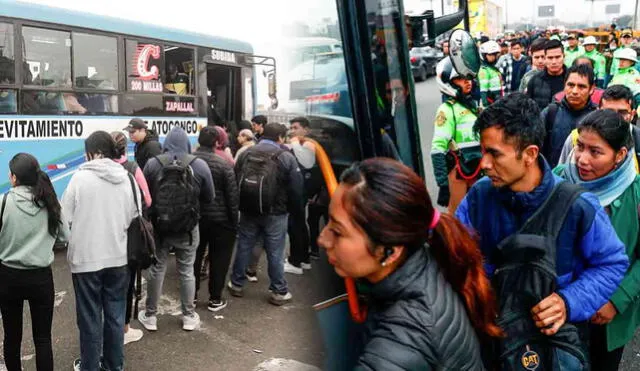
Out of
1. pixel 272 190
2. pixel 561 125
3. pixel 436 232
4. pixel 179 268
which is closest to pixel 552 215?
pixel 436 232

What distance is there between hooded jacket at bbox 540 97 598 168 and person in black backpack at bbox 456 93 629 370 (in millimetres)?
1907

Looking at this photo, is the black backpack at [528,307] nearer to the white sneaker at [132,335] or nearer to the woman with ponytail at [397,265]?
the woman with ponytail at [397,265]

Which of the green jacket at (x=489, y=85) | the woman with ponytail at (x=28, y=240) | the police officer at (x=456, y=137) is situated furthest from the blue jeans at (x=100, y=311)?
the green jacket at (x=489, y=85)

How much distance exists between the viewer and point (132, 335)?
162 inches

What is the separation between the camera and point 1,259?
3.06 m

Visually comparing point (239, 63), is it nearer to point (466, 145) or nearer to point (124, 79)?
point (124, 79)

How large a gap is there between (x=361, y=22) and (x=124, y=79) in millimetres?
6317

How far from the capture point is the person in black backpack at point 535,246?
1.44 m

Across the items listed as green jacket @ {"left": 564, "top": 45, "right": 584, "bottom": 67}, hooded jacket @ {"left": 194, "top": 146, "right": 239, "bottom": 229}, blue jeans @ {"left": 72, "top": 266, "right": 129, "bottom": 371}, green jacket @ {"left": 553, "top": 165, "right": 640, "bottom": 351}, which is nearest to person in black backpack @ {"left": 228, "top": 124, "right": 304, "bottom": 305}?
blue jeans @ {"left": 72, "top": 266, "right": 129, "bottom": 371}

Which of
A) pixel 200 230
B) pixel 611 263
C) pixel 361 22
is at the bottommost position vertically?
pixel 200 230

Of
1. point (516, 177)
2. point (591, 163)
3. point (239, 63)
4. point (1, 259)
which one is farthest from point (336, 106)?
point (239, 63)

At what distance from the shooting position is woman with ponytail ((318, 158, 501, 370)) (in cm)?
103

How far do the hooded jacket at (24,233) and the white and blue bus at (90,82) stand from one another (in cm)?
303

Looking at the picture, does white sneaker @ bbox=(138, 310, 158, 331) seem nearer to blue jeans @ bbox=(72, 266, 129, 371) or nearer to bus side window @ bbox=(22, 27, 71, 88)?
blue jeans @ bbox=(72, 266, 129, 371)
